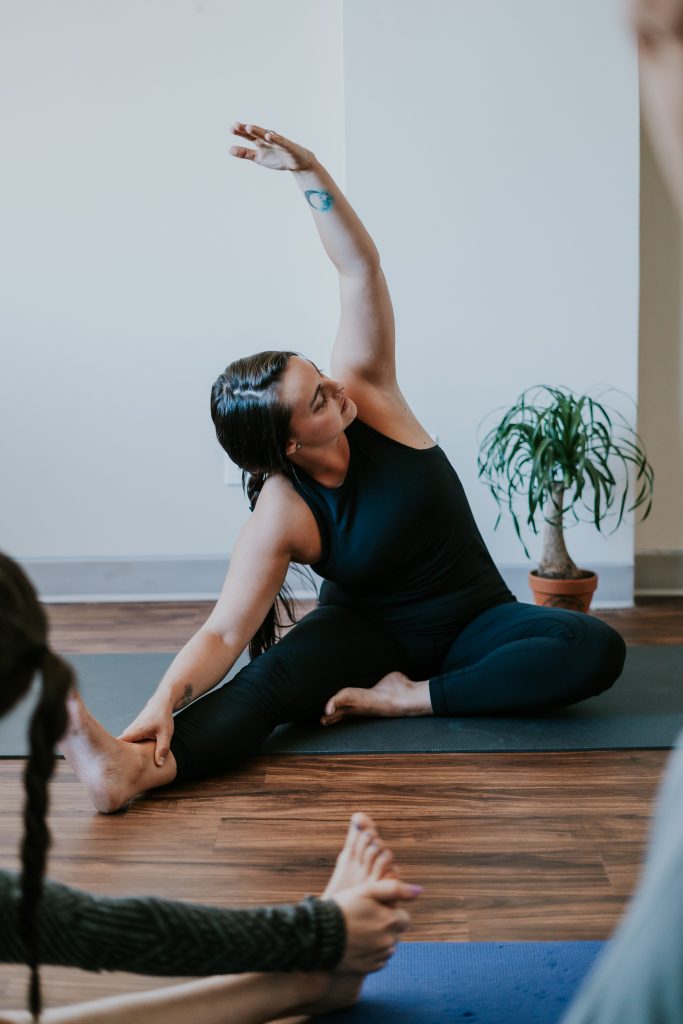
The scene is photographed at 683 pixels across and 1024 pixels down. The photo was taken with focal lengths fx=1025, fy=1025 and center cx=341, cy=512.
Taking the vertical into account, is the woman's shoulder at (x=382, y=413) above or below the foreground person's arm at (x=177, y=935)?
above

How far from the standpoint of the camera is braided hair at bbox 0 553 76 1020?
880 millimetres

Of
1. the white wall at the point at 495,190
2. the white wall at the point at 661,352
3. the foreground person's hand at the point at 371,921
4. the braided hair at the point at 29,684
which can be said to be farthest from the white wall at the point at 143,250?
the braided hair at the point at 29,684

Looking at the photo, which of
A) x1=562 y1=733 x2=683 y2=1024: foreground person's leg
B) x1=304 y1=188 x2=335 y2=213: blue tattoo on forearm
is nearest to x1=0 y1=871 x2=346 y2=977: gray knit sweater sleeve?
x1=562 y1=733 x2=683 y2=1024: foreground person's leg

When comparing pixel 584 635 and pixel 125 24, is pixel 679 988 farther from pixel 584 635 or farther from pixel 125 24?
pixel 125 24

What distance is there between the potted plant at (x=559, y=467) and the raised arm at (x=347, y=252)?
944mm

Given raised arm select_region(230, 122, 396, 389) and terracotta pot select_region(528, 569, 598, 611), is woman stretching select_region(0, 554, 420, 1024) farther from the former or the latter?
terracotta pot select_region(528, 569, 598, 611)

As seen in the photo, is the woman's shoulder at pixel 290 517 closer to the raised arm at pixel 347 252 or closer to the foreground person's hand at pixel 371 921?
the raised arm at pixel 347 252

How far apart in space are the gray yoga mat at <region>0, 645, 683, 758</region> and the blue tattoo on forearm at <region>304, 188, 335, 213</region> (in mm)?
1177

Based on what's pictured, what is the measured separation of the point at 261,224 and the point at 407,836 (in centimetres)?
246

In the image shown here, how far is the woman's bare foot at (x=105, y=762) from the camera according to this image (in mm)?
1854

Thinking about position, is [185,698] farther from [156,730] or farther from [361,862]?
[361,862]

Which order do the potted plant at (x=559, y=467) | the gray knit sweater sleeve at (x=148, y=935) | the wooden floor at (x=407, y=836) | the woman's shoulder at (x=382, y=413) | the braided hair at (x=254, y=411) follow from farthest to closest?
the potted plant at (x=559, y=467), the woman's shoulder at (x=382, y=413), the braided hair at (x=254, y=411), the wooden floor at (x=407, y=836), the gray knit sweater sleeve at (x=148, y=935)

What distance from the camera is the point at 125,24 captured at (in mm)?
3572

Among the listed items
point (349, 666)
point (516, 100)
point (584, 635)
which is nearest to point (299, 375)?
point (349, 666)
